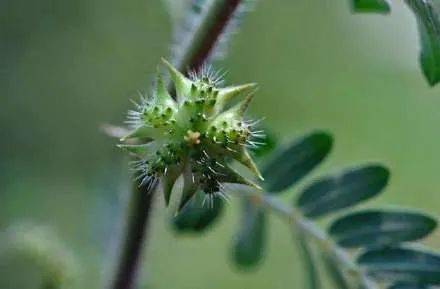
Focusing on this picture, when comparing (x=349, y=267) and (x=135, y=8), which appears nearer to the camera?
(x=349, y=267)

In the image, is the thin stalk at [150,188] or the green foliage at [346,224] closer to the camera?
the thin stalk at [150,188]

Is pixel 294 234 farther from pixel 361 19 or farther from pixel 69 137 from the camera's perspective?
pixel 361 19

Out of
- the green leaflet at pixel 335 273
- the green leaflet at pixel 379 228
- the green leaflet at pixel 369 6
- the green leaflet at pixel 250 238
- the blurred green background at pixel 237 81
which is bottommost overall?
the green leaflet at pixel 335 273

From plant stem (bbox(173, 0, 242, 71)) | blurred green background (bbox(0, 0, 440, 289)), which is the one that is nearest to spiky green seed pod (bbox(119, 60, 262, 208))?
plant stem (bbox(173, 0, 242, 71))

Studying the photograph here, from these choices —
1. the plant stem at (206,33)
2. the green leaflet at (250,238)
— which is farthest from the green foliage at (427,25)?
the green leaflet at (250,238)

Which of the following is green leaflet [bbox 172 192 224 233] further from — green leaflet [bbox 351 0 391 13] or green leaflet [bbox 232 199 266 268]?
green leaflet [bbox 351 0 391 13]

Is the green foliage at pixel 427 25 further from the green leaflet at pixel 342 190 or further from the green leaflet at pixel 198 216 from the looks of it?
the green leaflet at pixel 198 216

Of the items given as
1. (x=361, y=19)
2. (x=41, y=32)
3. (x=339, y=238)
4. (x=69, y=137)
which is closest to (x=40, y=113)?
(x=69, y=137)
